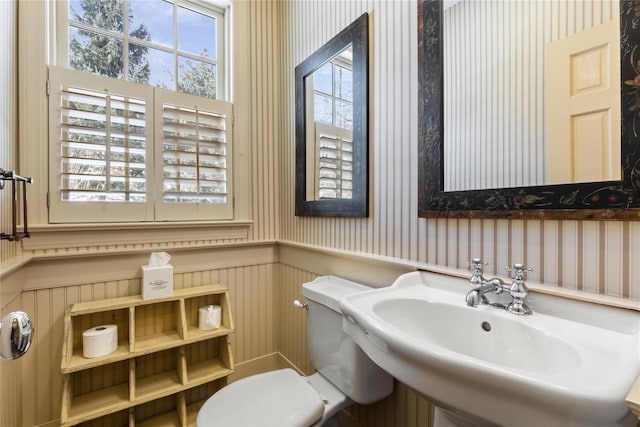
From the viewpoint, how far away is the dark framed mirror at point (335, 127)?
1.40 meters

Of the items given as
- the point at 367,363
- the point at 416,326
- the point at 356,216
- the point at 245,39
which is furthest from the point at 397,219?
the point at 245,39

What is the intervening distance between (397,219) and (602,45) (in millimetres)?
776

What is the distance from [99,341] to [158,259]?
0.43 m

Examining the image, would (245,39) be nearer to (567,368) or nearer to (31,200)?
(31,200)

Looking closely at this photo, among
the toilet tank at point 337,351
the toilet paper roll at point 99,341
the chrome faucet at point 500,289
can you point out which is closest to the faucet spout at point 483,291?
the chrome faucet at point 500,289

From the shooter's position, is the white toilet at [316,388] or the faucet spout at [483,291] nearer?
the faucet spout at [483,291]

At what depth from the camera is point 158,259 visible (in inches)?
62.6

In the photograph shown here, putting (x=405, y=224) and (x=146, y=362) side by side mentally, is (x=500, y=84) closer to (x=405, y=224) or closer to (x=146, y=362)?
(x=405, y=224)

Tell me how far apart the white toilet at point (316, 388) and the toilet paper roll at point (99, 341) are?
59 cm

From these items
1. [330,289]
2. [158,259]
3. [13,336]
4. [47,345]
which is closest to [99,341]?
[47,345]

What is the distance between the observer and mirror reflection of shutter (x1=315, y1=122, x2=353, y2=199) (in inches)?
58.6

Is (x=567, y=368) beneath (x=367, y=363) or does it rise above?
above

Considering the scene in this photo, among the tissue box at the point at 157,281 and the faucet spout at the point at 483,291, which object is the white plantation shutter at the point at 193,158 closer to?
the tissue box at the point at 157,281

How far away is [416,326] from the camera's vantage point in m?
0.91
